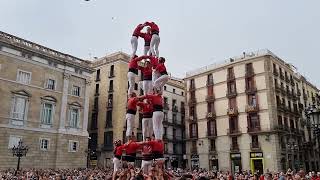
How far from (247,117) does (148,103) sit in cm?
3421

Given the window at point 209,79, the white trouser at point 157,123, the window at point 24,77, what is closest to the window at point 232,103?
the window at point 209,79

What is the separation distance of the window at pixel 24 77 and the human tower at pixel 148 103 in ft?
74.2

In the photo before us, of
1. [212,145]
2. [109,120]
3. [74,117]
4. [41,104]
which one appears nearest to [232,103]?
[212,145]

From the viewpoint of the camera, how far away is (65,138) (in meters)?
34.9

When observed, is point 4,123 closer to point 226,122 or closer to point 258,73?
point 226,122

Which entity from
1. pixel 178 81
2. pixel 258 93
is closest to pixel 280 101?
pixel 258 93

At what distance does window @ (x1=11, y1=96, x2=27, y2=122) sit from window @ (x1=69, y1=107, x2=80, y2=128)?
5621 millimetres

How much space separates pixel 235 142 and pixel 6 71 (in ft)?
98.7

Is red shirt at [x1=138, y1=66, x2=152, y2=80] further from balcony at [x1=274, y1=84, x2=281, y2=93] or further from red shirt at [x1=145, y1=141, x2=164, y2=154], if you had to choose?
balcony at [x1=274, y1=84, x2=281, y2=93]

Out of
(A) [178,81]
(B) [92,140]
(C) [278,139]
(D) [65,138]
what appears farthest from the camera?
(A) [178,81]

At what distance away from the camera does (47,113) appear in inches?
1350

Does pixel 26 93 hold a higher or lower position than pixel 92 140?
higher

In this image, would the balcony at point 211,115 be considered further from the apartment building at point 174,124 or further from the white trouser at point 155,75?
the white trouser at point 155,75

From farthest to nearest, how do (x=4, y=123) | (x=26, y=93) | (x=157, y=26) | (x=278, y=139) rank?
(x=278, y=139) → (x=26, y=93) → (x=4, y=123) → (x=157, y=26)
